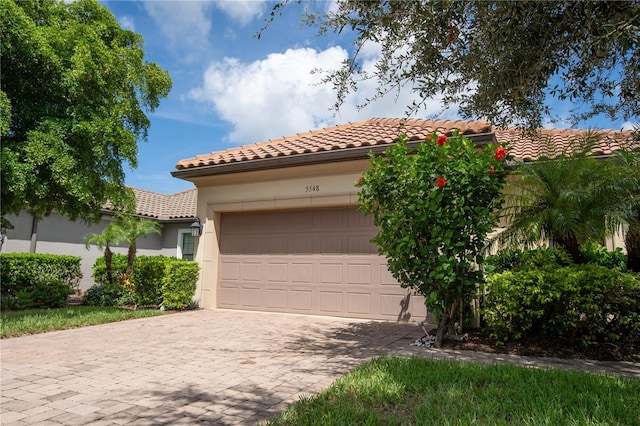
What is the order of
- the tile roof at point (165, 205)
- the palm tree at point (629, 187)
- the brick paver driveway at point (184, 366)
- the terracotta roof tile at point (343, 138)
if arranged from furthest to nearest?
1. the tile roof at point (165, 205)
2. the terracotta roof tile at point (343, 138)
3. the palm tree at point (629, 187)
4. the brick paver driveway at point (184, 366)

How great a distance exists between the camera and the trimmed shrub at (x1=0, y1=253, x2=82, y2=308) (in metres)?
12.0

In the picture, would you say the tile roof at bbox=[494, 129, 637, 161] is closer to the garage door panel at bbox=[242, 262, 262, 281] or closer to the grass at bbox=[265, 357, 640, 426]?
the grass at bbox=[265, 357, 640, 426]

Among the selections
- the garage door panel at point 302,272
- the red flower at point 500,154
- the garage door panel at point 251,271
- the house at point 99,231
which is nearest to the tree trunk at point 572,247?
the red flower at point 500,154

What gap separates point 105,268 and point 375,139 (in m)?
11.7

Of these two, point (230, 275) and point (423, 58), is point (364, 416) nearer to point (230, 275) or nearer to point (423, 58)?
point (423, 58)

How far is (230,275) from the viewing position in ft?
37.2

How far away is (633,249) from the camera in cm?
677

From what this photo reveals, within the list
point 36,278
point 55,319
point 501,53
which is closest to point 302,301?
point 55,319

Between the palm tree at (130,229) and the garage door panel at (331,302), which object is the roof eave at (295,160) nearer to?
the garage door panel at (331,302)

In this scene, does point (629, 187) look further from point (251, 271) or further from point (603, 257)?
point (251, 271)

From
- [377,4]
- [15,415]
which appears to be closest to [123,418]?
[15,415]

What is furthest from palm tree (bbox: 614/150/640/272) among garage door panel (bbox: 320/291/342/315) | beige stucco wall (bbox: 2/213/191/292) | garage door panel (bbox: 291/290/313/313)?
beige stucco wall (bbox: 2/213/191/292)

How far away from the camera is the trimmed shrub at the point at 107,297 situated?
12281mm

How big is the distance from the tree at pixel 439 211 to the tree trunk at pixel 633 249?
2.42 metres
